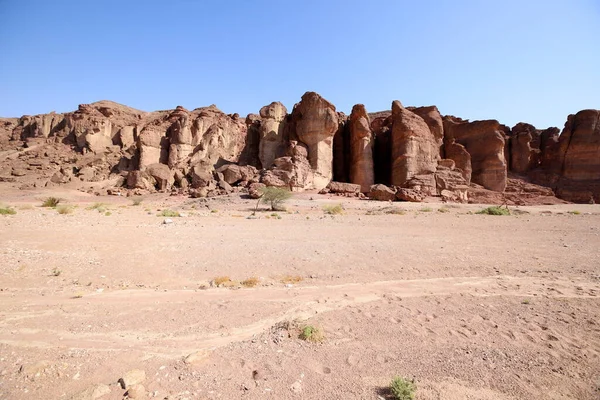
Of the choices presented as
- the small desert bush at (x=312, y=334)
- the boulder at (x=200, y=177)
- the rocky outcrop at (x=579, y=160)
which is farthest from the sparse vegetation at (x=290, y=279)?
the rocky outcrop at (x=579, y=160)

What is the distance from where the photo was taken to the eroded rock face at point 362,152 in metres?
33.1

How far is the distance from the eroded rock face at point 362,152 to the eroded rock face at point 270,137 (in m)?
9.04

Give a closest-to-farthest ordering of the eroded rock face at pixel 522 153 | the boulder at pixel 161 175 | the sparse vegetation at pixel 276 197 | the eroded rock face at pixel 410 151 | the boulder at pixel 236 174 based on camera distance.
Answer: the sparse vegetation at pixel 276 197 < the eroded rock face at pixel 410 151 < the boulder at pixel 236 174 < the boulder at pixel 161 175 < the eroded rock face at pixel 522 153

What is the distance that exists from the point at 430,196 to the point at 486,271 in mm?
24095

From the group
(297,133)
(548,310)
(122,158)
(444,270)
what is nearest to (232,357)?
(548,310)

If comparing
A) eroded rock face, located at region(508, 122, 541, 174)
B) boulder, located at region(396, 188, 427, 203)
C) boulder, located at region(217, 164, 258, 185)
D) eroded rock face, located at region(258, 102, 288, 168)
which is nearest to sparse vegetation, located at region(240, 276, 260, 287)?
boulder, located at region(396, 188, 427, 203)

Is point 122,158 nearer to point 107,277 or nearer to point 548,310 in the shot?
point 107,277

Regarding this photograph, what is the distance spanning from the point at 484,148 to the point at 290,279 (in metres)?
40.9

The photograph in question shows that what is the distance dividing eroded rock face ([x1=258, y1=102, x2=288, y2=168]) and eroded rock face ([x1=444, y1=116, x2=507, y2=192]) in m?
23.0

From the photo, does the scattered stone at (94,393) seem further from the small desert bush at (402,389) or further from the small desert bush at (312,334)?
the small desert bush at (402,389)

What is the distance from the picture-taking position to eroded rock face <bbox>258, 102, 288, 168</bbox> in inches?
1432

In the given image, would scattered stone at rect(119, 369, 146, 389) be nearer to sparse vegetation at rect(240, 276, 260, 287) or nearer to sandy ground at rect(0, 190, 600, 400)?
sandy ground at rect(0, 190, 600, 400)

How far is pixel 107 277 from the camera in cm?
621

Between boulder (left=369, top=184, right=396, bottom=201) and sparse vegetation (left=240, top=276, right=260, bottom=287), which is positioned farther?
boulder (left=369, top=184, right=396, bottom=201)
